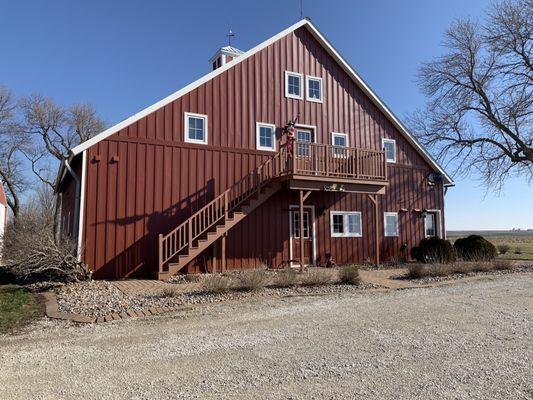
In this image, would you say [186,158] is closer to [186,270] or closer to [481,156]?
[186,270]

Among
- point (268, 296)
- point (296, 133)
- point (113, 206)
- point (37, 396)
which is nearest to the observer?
point (37, 396)

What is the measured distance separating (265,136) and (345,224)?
15.4 feet

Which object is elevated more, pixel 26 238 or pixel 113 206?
pixel 113 206

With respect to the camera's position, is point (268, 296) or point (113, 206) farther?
point (113, 206)

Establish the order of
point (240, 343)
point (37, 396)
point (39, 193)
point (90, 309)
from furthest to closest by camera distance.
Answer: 1. point (39, 193)
2. point (90, 309)
3. point (240, 343)
4. point (37, 396)

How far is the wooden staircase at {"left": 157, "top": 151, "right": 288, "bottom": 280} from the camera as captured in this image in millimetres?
11703

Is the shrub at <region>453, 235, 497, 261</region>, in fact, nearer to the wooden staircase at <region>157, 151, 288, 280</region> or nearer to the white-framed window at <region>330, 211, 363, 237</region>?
the white-framed window at <region>330, 211, 363, 237</region>

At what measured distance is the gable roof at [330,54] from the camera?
40.0 ft

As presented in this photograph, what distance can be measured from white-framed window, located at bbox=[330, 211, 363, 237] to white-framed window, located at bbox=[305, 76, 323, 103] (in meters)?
4.45

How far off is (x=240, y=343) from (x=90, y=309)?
11.5 feet

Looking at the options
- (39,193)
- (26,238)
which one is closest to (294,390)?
(26,238)

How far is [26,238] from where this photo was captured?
1016cm

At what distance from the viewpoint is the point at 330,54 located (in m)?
16.5

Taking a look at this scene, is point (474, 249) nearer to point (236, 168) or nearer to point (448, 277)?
point (448, 277)
